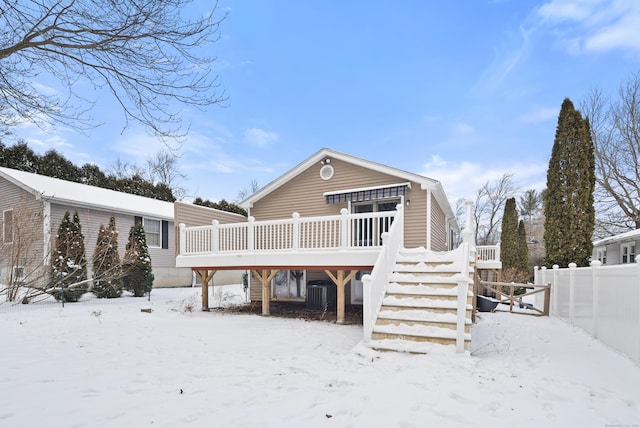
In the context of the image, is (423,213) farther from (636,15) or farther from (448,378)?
(636,15)

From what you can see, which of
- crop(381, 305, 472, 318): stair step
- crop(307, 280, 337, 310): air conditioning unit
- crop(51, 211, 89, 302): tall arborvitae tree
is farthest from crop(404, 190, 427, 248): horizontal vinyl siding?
crop(51, 211, 89, 302): tall arborvitae tree

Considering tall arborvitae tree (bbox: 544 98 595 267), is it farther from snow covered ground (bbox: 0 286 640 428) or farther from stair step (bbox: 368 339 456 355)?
stair step (bbox: 368 339 456 355)

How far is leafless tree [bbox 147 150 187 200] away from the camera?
2978cm

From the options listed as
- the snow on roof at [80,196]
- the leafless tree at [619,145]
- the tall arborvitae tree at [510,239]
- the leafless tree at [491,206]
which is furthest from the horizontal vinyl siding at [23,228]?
the leafless tree at [491,206]

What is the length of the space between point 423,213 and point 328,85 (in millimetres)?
6659

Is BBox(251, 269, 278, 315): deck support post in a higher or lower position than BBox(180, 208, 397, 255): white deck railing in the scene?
lower

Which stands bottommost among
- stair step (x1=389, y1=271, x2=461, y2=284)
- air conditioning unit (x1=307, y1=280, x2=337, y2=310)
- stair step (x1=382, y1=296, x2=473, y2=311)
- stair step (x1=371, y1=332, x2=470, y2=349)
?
air conditioning unit (x1=307, y1=280, x2=337, y2=310)

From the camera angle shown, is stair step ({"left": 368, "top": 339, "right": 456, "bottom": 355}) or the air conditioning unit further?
the air conditioning unit

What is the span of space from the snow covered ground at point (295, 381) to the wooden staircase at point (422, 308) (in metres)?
0.36

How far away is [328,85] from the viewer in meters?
13.1

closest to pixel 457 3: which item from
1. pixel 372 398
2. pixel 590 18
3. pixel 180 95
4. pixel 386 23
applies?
pixel 386 23

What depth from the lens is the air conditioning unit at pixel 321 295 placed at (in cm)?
957

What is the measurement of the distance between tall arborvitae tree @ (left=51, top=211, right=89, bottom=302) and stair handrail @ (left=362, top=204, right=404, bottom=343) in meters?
9.02

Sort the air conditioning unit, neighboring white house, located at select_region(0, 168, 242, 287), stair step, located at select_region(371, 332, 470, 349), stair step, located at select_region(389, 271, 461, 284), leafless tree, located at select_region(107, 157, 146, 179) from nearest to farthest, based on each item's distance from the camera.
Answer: stair step, located at select_region(371, 332, 470, 349)
stair step, located at select_region(389, 271, 461, 284)
the air conditioning unit
neighboring white house, located at select_region(0, 168, 242, 287)
leafless tree, located at select_region(107, 157, 146, 179)
